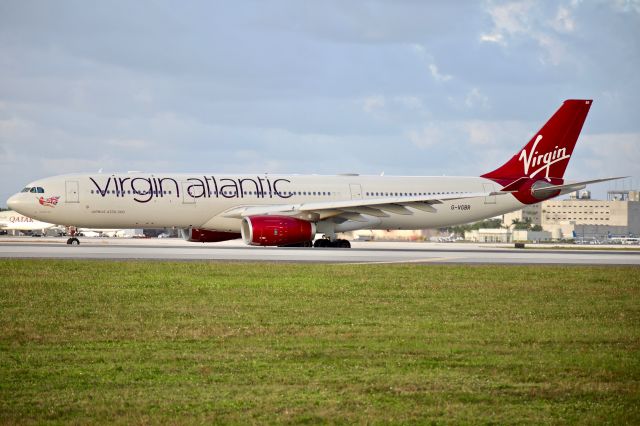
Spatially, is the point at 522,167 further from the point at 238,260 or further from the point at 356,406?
the point at 356,406

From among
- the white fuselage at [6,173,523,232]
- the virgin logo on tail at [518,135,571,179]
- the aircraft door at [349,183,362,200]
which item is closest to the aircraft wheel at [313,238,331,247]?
the white fuselage at [6,173,523,232]

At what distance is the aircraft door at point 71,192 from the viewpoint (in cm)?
4209

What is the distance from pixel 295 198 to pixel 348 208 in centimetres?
413

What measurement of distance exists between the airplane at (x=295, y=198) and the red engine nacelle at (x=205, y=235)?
0.05 metres

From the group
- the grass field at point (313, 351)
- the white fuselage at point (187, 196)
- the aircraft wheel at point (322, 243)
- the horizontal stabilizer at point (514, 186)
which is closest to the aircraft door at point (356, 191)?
the white fuselage at point (187, 196)

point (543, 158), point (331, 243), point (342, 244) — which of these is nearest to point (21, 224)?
point (331, 243)

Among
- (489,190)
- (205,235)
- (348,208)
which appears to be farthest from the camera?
(489,190)

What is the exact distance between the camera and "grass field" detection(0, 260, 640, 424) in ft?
31.8

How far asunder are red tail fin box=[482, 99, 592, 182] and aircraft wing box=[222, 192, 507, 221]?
7676 mm

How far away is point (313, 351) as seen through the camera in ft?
41.9

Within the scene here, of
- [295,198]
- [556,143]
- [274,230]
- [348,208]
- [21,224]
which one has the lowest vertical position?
[274,230]

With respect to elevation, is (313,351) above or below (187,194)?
below

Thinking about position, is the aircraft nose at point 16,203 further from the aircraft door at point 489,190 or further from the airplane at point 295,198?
the aircraft door at point 489,190

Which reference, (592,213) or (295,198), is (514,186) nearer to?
(295,198)
